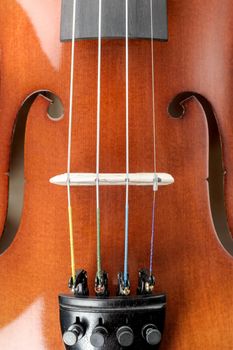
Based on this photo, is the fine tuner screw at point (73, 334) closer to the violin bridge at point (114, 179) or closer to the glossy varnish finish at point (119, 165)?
the glossy varnish finish at point (119, 165)

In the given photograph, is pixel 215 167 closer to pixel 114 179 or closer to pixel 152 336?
pixel 114 179

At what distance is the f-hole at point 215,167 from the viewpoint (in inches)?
42.3

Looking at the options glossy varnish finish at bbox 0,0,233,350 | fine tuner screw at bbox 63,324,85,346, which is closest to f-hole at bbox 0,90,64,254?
glossy varnish finish at bbox 0,0,233,350

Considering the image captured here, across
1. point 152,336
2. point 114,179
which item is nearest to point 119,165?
point 114,179

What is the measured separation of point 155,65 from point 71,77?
0.17 m

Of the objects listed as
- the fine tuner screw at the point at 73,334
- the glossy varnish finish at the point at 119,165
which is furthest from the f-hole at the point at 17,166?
the fine tuner screw at the point at 73,334

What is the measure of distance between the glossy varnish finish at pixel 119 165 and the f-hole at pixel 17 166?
0.5 inches

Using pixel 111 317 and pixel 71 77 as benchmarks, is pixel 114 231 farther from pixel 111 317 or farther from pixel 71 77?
pixel 71 77

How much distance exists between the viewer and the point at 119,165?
42.6 inches

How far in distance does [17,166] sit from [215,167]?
1.29 ft

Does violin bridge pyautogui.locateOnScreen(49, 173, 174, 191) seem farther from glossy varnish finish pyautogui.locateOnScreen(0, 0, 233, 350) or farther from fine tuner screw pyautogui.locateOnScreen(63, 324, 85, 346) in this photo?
fine tuner screw pyautogui.locateOnScreen(63, 324, 85, 346)

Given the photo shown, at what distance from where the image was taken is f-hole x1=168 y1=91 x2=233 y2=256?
1.07 meters

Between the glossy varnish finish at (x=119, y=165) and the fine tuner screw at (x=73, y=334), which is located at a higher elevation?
the glossy varnish finish at (x=119, y=165)

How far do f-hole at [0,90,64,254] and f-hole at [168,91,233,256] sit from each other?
24cm
